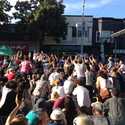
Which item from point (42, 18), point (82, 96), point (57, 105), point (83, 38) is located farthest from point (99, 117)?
point (83, 38)

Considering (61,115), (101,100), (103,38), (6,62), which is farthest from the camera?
(103,38)

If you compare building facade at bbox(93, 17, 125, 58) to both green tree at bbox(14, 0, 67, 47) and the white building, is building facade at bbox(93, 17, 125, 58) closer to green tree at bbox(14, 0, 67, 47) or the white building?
the white building

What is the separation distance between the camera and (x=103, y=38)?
262 feet

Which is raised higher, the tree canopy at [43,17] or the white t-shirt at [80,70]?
the tree canopy at [43,17]

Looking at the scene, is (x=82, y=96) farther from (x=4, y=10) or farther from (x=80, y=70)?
(x=4, y=10)

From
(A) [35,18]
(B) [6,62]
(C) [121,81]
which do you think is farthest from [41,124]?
(A) [35,18]

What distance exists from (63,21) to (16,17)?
5882 mm

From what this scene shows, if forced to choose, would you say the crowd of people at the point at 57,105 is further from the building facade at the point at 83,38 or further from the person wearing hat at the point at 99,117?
the building facade at the point at 83,38

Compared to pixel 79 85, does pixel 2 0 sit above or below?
above

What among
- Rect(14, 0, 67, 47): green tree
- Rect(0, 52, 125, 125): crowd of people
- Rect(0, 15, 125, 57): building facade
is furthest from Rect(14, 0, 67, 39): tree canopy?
Rect(0, 52, 125, 125): crowd of people

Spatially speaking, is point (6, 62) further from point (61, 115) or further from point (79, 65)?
point (61, 115)

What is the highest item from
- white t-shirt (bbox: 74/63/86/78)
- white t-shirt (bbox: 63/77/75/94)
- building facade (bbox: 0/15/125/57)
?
building facade (bbox: 0/15/125/57)

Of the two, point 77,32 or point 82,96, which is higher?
point 77,32

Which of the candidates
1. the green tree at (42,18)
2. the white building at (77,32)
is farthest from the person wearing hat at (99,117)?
the white building at (77,32)
